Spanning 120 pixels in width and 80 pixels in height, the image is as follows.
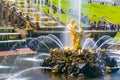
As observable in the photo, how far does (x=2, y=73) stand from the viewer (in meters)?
20.8

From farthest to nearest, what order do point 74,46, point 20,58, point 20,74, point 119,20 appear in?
point 119,20 → point 20,58 → point 74,46 → point 20,74

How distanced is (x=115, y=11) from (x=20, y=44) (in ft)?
85.2

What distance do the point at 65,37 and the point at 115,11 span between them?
959 inches

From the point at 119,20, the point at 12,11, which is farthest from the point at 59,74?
the point at 119,20

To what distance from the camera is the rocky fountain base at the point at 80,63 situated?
20.4 metres

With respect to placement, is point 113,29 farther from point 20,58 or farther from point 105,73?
point 105,73

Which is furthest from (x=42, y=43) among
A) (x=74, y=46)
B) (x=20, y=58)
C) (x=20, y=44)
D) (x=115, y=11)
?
(x=115, y=11)

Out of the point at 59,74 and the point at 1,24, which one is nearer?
the point at 59,74

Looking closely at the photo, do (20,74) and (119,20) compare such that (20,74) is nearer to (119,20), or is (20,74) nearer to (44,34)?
(44,34)

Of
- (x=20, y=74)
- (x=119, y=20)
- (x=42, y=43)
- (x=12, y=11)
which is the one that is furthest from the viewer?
(x=119, y=20)

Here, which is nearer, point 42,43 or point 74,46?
point 74,46

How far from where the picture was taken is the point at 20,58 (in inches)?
1027

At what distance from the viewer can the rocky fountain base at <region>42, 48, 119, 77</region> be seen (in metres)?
20.4

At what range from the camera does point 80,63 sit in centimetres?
2055
